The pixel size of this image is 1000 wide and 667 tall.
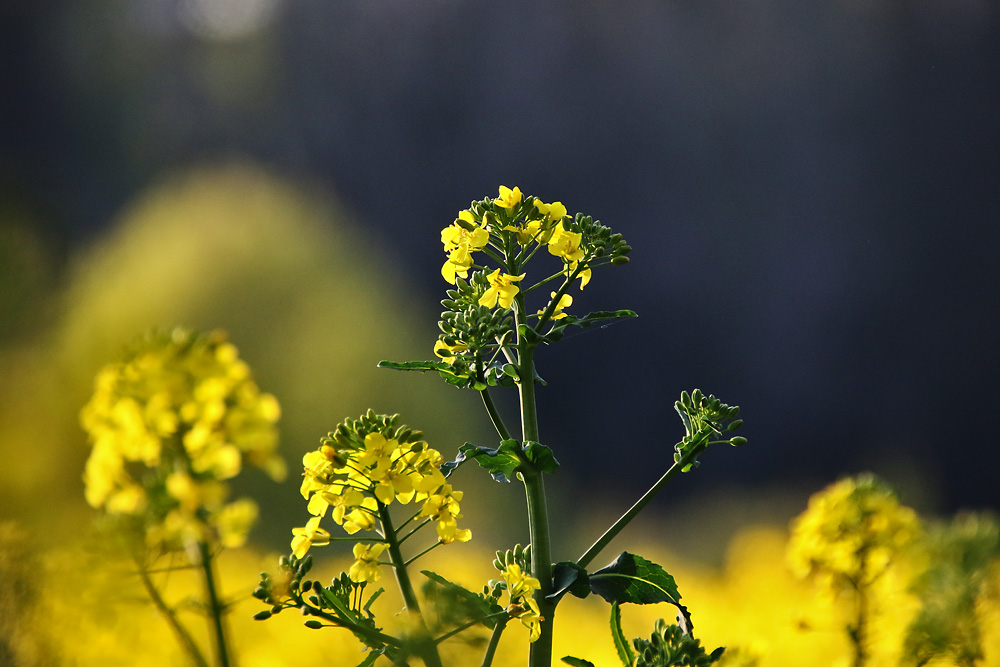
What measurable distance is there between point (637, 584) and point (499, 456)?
17 cm

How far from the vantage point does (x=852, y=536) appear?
0.93 m

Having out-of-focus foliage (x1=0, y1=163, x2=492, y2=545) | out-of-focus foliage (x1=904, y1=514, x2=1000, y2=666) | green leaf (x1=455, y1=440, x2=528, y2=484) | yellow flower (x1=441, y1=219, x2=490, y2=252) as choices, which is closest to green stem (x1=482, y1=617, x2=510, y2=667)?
green leaf (x1=455, y1=440, x2=528, y2=484)

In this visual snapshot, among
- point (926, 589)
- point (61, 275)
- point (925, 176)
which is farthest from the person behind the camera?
point (925, 176)

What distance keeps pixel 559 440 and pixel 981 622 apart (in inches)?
162

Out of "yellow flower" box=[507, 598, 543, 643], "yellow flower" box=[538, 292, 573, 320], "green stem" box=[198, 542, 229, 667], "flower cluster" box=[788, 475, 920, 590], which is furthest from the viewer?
"flower cluster" box=[788, 475, 920, 590]

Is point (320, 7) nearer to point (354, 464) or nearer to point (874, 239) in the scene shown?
point (874, 239)

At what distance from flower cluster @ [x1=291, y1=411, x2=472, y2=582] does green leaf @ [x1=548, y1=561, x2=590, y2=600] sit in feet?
0.28

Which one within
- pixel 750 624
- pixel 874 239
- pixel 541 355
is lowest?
pixel 750 624

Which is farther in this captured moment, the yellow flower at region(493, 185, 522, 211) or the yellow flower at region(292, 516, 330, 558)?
the yellow flower at region(493, 185, 522, 211)

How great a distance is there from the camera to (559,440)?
4.93m

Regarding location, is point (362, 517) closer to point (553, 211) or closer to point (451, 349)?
point (451, 349)

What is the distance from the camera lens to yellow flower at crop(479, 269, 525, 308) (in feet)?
2.23

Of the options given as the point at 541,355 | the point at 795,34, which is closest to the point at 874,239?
the point at 795,34

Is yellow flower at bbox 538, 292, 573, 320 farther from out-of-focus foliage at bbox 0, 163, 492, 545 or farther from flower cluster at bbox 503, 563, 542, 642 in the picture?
out-of-focus foliage at bbox 0, 163, 492, 545
